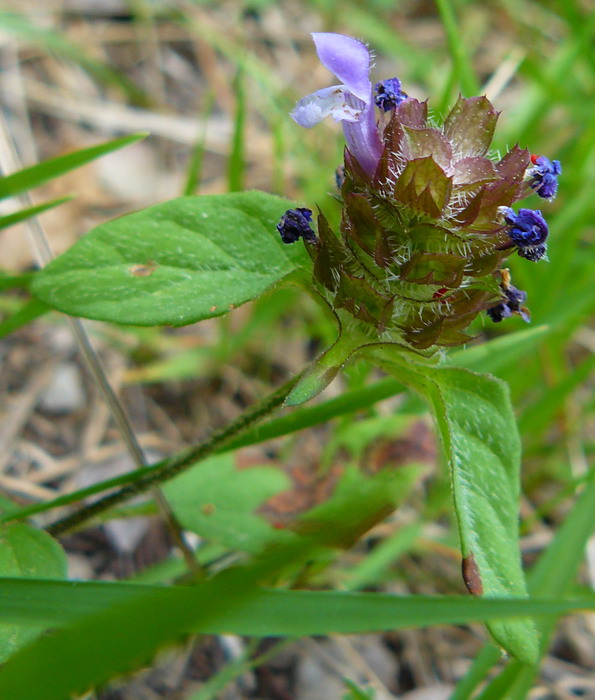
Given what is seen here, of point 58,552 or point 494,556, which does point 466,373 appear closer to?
point 494,556

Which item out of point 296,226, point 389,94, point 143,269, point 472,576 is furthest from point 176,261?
point 472,576

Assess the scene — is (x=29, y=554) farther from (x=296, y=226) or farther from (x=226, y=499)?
(x=296, y=226)

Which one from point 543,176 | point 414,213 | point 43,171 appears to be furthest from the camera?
point 43,171

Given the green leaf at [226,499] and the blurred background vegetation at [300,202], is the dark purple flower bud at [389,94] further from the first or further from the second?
the green leaf at [226,499]

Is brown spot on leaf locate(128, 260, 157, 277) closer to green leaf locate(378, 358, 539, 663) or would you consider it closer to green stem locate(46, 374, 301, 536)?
green stem locate(46, 374, 301, 536)

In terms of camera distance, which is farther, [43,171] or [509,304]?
[43,171]

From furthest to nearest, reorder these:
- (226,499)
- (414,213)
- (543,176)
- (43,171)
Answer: (226,499) → (43,171) → (543,176) → (414,213)

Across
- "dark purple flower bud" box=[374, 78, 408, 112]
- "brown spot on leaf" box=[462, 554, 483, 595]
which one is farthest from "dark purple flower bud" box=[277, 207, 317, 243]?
"brown spot on leaf" box=[462, 554, 483, 595]
